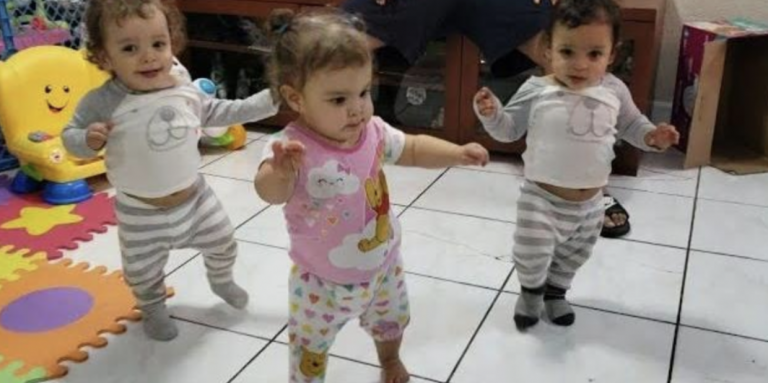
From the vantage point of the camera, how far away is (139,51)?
1.28 metres

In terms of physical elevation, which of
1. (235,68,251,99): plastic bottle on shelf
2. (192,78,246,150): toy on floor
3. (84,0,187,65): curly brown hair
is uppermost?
(84,0,187,65): curly brown hair

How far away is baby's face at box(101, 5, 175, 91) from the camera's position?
1.26 m

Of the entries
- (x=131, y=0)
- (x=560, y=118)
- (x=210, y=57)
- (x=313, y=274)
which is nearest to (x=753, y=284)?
(x=560, y=118)

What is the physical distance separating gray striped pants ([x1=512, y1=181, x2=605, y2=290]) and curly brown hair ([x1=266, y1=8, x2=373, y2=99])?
1.62ft

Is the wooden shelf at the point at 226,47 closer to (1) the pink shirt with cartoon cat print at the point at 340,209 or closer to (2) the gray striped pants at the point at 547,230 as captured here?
(2) the gray striped pants at the point at 547,230

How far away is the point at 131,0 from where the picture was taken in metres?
1.27

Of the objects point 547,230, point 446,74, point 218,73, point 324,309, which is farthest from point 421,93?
point 324,309

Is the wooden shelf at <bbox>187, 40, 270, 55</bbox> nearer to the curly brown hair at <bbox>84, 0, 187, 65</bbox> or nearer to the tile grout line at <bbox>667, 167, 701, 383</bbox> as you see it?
the curly brown hair at <bbox>84, 0, 187, 65</bbox>

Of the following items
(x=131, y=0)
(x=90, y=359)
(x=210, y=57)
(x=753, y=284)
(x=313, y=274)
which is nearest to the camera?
(x=313, y=274)

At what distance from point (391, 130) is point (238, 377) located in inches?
20.7

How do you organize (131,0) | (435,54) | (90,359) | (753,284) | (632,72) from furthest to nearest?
(435,54) < (632,72) < (753,284) < (90,359) < (131,0)

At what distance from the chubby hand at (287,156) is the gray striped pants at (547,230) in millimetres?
530

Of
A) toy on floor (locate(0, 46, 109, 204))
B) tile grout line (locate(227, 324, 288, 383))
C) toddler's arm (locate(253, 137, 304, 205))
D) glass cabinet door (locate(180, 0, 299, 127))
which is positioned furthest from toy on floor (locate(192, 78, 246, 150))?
toddler's arm (locate(253, 137, 304, 205))

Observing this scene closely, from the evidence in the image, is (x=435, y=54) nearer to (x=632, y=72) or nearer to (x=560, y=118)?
(x=632, y=72)
